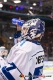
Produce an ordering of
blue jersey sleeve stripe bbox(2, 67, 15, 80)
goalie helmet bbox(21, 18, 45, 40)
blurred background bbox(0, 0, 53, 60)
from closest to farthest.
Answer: blue jersey sleeve stripe bbox(2, 67, 15, 80) → goalie helmet bbox(21, 18, 45, 40) → blurred background bbox(0, 0, 53, 60)

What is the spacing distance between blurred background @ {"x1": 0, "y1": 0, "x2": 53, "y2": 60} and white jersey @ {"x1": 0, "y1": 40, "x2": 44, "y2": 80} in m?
5.95

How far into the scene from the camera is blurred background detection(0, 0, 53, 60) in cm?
774

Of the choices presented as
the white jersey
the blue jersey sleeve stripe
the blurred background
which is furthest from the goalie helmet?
the blurred background

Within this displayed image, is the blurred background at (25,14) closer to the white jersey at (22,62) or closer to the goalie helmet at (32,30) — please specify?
the goalie helmet at (32,30)

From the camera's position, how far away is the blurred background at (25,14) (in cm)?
774

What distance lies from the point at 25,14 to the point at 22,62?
7780 mm

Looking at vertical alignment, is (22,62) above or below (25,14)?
above

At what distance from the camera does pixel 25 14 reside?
28.7 ft

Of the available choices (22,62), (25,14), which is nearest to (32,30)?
(22,62)

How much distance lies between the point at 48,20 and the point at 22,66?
8181mm

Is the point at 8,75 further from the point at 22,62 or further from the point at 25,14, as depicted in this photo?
the point at 25,14

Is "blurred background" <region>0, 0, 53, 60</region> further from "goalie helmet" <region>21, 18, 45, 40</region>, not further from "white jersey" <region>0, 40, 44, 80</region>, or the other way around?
"white jersey" <region>0, 40, 44, 80</region>

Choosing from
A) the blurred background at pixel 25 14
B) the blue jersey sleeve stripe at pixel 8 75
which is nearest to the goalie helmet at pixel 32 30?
the blue jersey sleeve stripe at pixel 8 75

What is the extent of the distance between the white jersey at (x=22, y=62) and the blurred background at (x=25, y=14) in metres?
5.95
